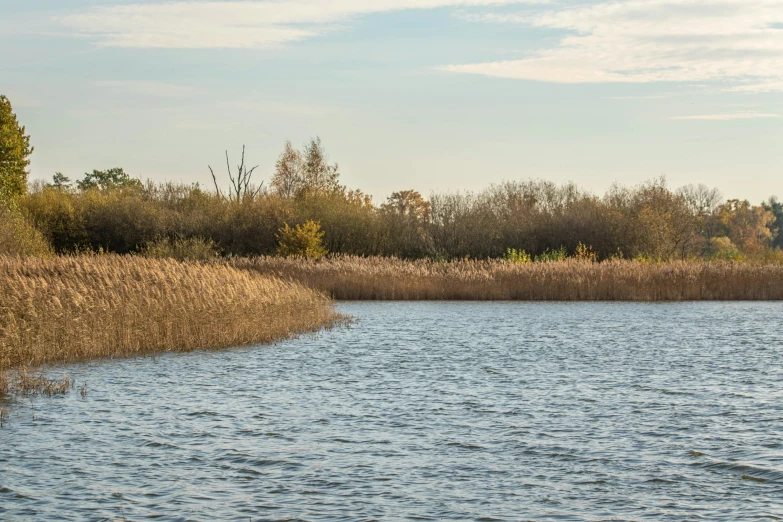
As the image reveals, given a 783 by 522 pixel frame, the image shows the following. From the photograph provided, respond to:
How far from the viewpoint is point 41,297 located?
62.7 ft

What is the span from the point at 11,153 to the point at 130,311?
39.6 meters

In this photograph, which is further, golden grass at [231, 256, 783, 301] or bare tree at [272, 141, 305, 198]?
bare tree at [272, 141, 305, 198]

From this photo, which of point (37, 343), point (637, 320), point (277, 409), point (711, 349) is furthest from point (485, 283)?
point (277, 409)

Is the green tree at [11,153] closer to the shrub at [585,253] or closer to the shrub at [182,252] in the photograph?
the shrub at [182,252]

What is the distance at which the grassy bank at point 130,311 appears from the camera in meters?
17.8

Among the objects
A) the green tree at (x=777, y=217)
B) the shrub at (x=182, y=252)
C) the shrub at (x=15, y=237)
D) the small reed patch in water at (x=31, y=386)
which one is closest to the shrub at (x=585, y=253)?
the shrub at (x=182, y=252)

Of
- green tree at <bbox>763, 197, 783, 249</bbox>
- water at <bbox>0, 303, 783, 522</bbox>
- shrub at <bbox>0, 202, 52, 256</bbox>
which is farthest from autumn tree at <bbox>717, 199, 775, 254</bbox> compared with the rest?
water at <bbox>0, 303, 783, 522</bbox>

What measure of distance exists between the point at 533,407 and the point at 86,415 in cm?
629

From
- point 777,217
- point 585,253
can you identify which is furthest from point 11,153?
point 777,217

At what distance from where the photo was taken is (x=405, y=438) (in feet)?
36.9

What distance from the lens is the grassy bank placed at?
703 inches

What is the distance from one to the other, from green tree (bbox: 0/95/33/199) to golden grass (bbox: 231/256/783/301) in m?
23.7

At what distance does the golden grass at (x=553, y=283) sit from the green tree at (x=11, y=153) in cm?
2366

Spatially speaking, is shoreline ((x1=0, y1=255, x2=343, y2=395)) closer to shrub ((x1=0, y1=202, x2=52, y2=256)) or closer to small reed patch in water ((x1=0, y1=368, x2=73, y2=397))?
small reed patch in water ((x1=0, y1=368, x2=73, y2=397))
